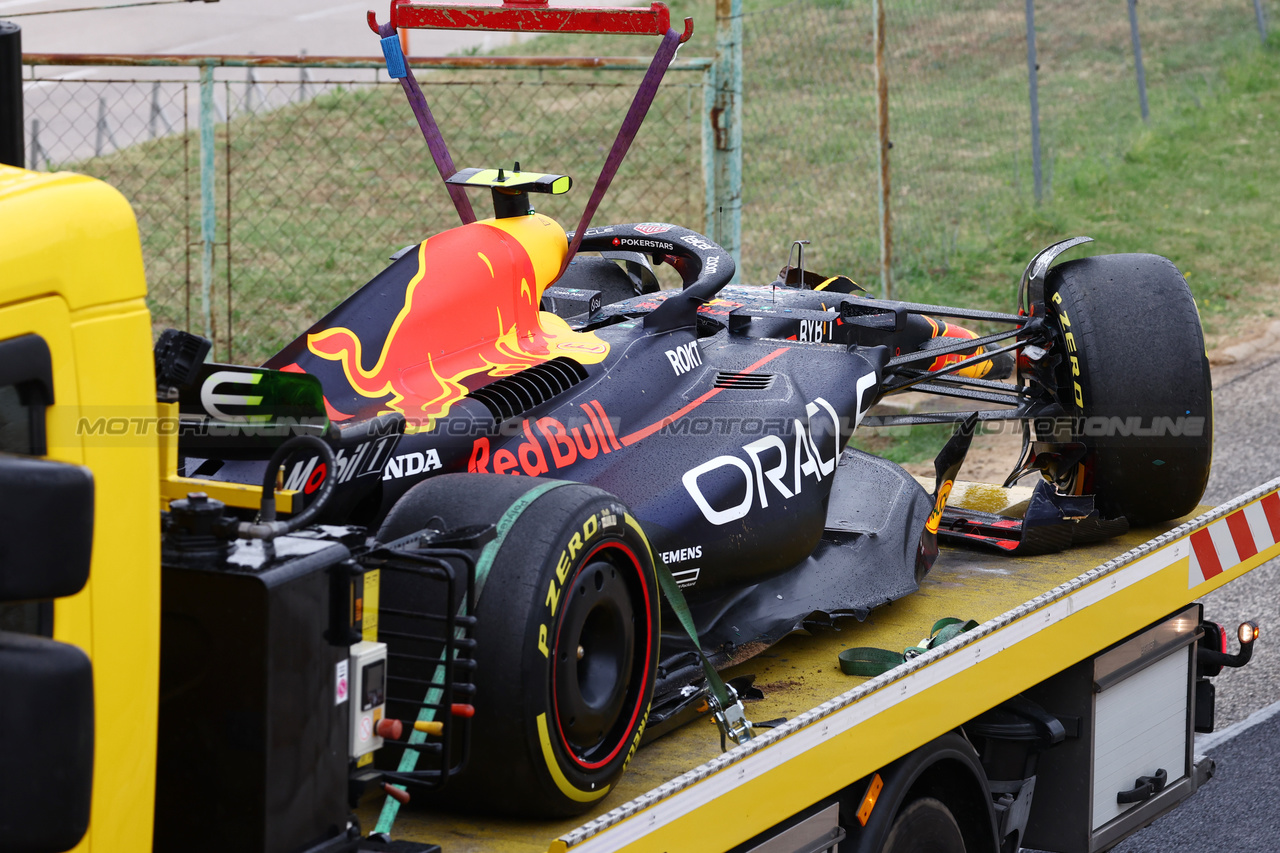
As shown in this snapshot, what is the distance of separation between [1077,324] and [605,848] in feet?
9.08

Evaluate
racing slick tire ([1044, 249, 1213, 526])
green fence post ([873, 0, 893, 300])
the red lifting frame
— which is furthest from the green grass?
racing slick tire ([1044, 249, 1213, 526])

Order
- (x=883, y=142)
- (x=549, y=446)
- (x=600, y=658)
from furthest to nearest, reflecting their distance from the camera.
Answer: (x=883, y=142), (x=549, y=446), (x=600, y=658)

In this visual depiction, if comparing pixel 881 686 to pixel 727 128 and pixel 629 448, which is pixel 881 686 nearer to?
pixel 629 448

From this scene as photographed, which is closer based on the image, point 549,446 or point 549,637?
point 549,637

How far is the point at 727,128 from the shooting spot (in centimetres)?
768

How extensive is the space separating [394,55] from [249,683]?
241cm

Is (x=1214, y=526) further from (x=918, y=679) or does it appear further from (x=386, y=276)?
(x=386, y=276)

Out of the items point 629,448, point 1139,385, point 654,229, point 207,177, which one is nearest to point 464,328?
point 629,448

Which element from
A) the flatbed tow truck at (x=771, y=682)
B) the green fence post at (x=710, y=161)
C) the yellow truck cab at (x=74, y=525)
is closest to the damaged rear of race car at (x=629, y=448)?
the flatbed tow truck at (x=771, y=682)

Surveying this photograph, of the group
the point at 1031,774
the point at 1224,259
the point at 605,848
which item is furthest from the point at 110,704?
the point at 1224,259

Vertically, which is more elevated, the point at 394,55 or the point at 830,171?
the point at 830,171

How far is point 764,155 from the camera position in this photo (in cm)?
1331

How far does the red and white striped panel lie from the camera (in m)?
4.40

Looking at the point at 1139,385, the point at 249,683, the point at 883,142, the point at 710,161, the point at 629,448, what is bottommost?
the point at 249,683
